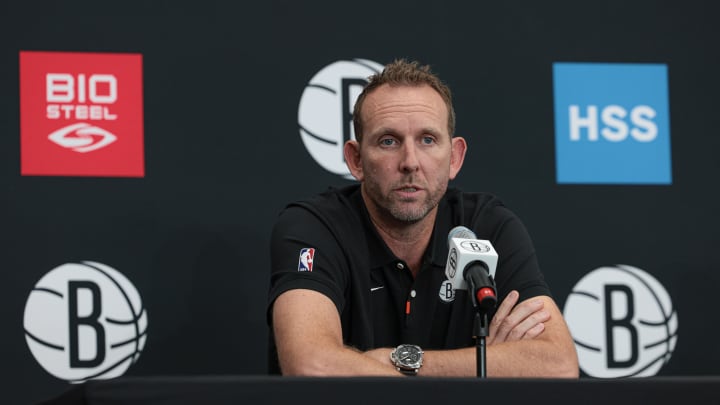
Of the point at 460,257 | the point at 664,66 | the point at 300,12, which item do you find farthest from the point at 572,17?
the point at 460,257

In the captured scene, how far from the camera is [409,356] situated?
7.36 feet

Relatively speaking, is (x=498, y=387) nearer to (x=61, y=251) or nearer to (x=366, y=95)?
(x=366, y=95)

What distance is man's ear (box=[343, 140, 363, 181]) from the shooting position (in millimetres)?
2748

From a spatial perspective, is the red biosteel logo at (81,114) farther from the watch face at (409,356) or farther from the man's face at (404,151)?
the watch face at (409,356)

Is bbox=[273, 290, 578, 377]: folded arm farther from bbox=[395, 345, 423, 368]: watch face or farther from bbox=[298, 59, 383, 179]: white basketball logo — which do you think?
bbox=[298, 59, 383, 179]: white basketball logo

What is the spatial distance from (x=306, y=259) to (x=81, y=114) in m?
0.99

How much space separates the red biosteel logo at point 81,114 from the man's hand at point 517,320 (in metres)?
1.24

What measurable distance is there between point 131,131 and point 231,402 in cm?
177

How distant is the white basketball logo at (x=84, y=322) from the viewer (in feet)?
9.32

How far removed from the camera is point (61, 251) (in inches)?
113

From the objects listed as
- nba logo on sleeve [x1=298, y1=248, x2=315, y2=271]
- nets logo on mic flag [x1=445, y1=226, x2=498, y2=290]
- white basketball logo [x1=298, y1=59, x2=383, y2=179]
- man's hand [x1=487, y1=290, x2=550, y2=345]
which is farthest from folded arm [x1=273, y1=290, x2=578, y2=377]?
white basketball logo [x1=298, y1=59, x2=383, y2=179]

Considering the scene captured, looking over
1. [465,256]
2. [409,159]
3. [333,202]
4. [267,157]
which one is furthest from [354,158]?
[465,256]

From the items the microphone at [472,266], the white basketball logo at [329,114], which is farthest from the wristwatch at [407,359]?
the white basketball logo at [329,114]

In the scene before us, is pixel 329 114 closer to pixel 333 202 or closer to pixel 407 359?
pixel 333 202
